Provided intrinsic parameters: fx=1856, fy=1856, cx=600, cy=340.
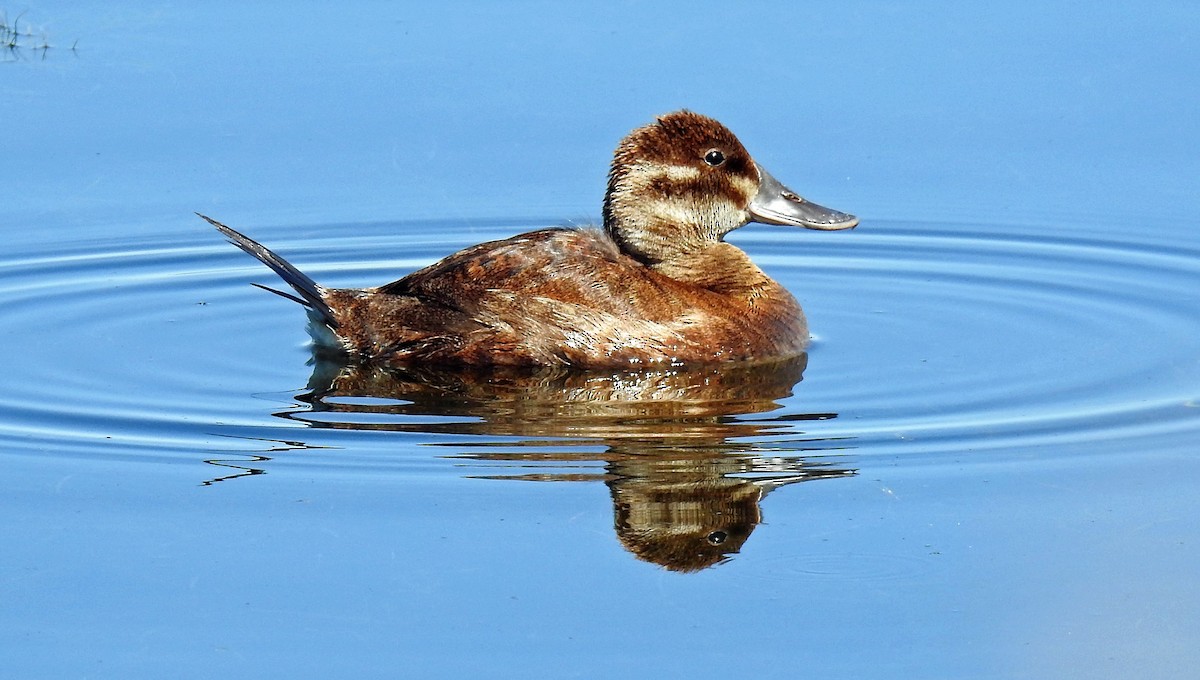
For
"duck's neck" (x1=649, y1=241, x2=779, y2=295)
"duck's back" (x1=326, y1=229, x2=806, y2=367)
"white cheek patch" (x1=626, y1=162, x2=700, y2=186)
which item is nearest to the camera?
"duck's back" (x1=326, y1=229, x2=806, y2=367)

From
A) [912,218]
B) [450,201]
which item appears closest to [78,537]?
[450,201]

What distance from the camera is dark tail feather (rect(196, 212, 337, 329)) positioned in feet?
26.0

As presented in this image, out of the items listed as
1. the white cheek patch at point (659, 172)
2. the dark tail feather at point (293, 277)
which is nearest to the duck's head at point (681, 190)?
the white cheek patch at point (659, 172)

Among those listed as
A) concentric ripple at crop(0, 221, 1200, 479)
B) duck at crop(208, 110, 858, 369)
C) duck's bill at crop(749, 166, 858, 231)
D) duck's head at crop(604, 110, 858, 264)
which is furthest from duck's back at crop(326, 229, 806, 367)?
duck's bill at crop(749, 166, 858, 231)

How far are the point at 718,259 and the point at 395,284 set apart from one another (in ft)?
5.00

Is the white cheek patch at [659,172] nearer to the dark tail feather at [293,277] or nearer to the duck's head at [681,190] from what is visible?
the duck's head at [681,190]

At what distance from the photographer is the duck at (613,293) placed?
8039 mm

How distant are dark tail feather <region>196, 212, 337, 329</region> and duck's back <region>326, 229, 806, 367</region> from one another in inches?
2.1

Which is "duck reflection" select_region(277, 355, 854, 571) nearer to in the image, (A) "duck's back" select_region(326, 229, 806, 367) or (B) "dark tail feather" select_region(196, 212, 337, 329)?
(A) "duck's back" select_region(326, 229, 806, 367)

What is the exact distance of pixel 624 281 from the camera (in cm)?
809

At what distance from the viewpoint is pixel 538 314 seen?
8031 millimetres

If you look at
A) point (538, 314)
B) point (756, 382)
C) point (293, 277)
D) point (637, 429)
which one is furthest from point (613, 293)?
point (293, 277)

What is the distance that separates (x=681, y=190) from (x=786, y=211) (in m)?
0.59

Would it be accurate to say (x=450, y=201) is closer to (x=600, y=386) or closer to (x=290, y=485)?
(x=600, y=386)
